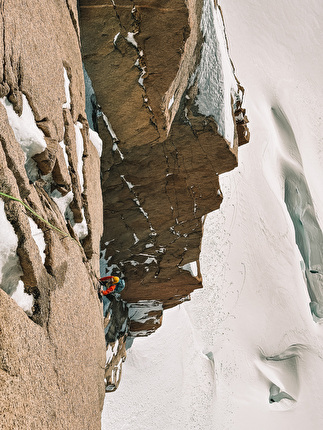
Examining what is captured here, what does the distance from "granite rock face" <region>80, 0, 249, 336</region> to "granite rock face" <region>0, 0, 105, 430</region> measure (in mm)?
1011

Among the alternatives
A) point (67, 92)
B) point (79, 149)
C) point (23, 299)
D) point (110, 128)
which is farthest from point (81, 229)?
point (110, 128)

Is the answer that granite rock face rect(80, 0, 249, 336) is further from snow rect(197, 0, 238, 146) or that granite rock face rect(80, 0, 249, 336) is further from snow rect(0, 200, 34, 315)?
snow rect(0, 200, 34, 315)

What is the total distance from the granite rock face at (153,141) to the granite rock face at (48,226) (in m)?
1.01

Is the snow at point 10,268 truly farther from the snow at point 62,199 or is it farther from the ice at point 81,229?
the ice at point 81,229

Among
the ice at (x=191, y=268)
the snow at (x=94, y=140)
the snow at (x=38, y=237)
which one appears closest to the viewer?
the snow at (x=38, y=237)

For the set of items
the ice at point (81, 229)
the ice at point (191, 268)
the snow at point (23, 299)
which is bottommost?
the snow at point (23, 299)

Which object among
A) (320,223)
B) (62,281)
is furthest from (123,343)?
(320,223)

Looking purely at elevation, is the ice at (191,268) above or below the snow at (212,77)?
below

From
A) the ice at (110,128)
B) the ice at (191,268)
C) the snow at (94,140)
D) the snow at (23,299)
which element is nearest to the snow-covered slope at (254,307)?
the ice at (191,268)

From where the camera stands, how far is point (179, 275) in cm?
1098

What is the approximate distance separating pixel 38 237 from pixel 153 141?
4.67 meters

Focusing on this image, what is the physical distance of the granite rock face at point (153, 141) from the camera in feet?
22.7

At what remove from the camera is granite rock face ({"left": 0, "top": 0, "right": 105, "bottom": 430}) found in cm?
348

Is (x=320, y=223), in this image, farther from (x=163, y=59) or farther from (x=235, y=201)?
(x=163, y=59)
